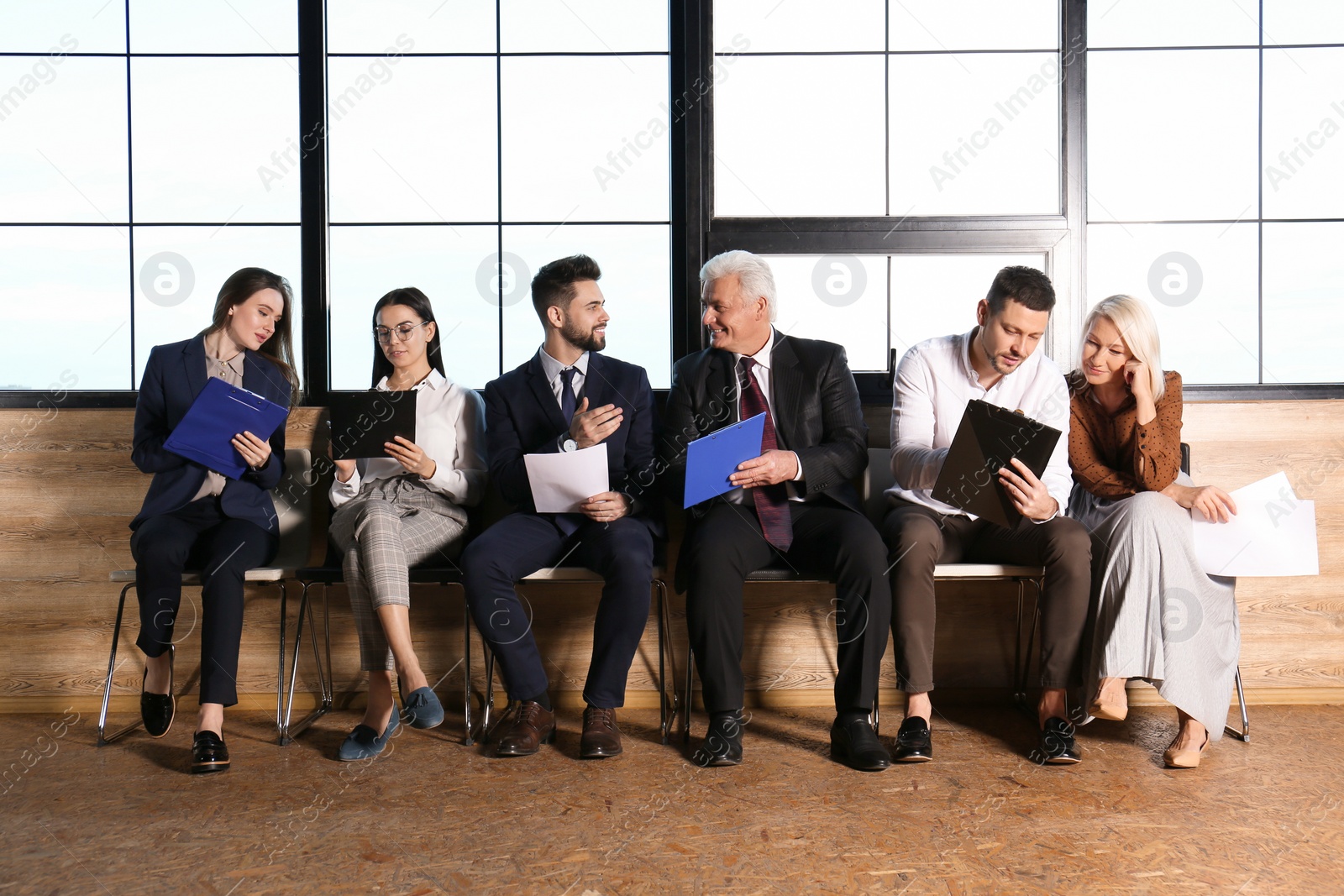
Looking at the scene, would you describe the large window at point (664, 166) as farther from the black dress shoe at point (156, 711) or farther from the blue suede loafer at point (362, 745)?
the blue suede loafer at point (362, 745)

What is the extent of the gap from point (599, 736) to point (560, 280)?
1337mm

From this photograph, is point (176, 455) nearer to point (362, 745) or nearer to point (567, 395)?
point (362, 745)

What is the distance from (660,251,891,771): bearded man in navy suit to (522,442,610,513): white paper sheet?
22 centimetres

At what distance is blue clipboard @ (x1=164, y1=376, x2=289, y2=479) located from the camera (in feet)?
8.28

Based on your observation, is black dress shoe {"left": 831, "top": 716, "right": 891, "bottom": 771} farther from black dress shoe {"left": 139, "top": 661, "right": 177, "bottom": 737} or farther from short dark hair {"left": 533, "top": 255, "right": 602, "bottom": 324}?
black dress shoe {"left": 139, "top": 661, "right": 177, "bottom": 737}

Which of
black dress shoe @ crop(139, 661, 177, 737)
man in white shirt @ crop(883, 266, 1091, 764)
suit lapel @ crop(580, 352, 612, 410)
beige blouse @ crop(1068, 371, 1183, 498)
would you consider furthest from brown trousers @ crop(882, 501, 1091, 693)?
black dress shoe @ crop(139, 661, 177, 737)

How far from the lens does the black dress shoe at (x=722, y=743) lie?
233 cm

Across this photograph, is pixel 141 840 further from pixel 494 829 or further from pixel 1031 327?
pixel 1031 327

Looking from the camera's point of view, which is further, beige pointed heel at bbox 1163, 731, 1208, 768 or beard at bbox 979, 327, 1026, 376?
beard at bbox 979, 327, 1026, 376

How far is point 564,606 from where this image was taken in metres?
2.99

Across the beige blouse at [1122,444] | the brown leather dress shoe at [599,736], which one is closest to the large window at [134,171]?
the brown leather dress shoe at [599,736]

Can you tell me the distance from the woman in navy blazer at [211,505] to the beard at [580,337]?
87 centimetres

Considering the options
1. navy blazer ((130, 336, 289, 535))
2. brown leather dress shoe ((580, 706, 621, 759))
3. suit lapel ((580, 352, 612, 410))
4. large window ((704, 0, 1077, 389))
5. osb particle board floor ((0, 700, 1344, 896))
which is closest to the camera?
osb particle board floor ((0, 700, 1344, 896))

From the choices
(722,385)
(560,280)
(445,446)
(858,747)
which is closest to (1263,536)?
(858,747)
